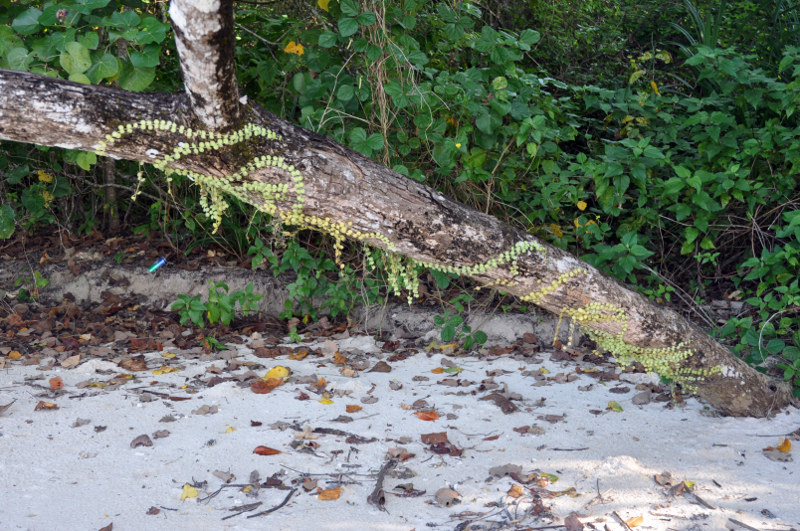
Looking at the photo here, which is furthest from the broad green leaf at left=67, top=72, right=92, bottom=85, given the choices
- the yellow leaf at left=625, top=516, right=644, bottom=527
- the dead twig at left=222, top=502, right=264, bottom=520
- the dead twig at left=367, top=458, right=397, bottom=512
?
the yellow leaf at left=625, top=516, right=644, bottom=527

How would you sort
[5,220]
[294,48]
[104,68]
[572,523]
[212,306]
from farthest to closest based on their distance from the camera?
[5,220]
[212,306]
[294,48]
[104,68]
[572,523]

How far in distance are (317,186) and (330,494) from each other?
3.79ft

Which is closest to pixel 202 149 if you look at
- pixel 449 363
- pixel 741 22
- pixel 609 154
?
pixel 449 363

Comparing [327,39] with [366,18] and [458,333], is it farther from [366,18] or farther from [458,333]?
[458,333]

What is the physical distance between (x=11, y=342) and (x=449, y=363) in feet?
9.30

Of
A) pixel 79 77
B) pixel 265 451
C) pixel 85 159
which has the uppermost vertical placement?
pixel 79 77

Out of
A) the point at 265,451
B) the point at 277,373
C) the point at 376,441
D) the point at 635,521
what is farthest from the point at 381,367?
the point at 635,521

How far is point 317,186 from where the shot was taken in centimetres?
243

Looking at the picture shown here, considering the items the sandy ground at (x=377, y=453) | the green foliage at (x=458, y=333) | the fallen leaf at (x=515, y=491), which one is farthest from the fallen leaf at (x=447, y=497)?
the green foliage at (x=458, y=333)

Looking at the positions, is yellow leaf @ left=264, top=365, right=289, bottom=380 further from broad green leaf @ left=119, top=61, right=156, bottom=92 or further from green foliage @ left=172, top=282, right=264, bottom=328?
broad green leaf @ left=119, top=61, right=156, bottom=92

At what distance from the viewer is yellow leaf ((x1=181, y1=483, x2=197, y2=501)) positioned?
8.16ft

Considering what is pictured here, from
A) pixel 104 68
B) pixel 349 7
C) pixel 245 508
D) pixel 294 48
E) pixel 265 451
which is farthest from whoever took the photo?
pixel 294 48

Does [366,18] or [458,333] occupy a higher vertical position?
[366,18]

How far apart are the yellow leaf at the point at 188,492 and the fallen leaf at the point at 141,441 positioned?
42cm
